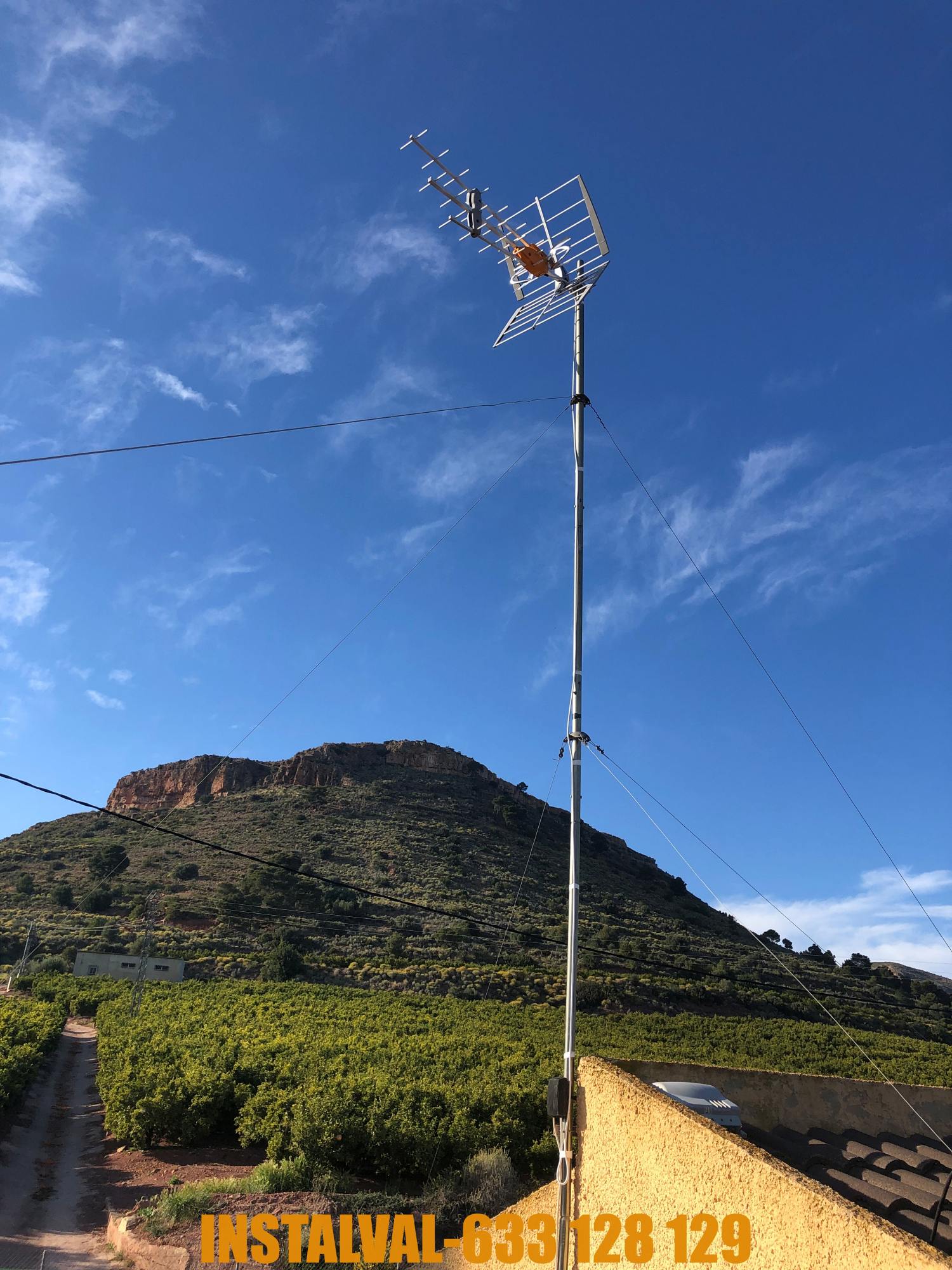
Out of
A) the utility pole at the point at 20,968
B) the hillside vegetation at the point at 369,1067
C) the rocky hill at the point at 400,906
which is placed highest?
the rocky hill at the point at 400,906

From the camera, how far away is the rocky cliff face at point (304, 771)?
95500 mm

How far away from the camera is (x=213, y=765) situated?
375 ft

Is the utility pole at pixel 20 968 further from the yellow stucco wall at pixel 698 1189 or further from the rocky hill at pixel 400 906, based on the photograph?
the yellow stucco wall at pixel 698 1189

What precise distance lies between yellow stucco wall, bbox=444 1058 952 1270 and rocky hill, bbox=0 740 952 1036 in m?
28.9

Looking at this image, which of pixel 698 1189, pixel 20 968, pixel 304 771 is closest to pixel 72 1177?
pixel 698 1189

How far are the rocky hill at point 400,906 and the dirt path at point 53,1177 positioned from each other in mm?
12975

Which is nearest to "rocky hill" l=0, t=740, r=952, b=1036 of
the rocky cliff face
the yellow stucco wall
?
the rocky cliff face

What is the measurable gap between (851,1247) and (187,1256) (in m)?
8.62

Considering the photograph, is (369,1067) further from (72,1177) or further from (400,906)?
(400,906)

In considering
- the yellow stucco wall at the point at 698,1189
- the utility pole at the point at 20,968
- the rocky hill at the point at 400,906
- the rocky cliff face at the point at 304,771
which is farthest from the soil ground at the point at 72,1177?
the rocky cliff face at the point at 304,771

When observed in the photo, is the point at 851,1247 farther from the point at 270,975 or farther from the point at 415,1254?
the point at 270,975

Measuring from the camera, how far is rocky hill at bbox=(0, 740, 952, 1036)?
154 feet

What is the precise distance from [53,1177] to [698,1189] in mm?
15357

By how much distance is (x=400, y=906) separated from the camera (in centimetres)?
5772
